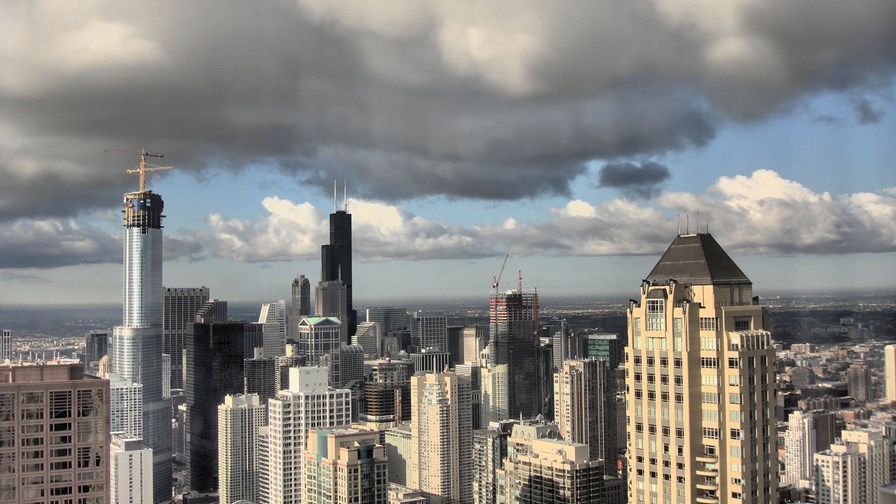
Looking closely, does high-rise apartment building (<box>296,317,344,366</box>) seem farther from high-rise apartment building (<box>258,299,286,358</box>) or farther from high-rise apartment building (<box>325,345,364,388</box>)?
high-rise apartment building (<box>258,299,286,358</box>)

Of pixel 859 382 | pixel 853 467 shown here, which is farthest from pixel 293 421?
pixel 859 382

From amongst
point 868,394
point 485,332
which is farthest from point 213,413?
point 868,394

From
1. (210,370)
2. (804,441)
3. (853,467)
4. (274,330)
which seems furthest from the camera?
(274,330)

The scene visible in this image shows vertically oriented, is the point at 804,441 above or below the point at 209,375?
above

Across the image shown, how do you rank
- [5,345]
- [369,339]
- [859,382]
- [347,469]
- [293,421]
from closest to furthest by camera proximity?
[859,382] < [5,345] < [347,469] < [293,421] < [369,339]

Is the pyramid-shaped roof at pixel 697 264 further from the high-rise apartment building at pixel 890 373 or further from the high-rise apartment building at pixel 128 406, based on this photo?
the high-rise apartment building at pixel 128 406

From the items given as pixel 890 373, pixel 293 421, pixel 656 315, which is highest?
pixel 656 315

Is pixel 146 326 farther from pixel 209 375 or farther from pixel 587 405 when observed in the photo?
pixel 587 405

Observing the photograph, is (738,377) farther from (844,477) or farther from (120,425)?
(120,425)
